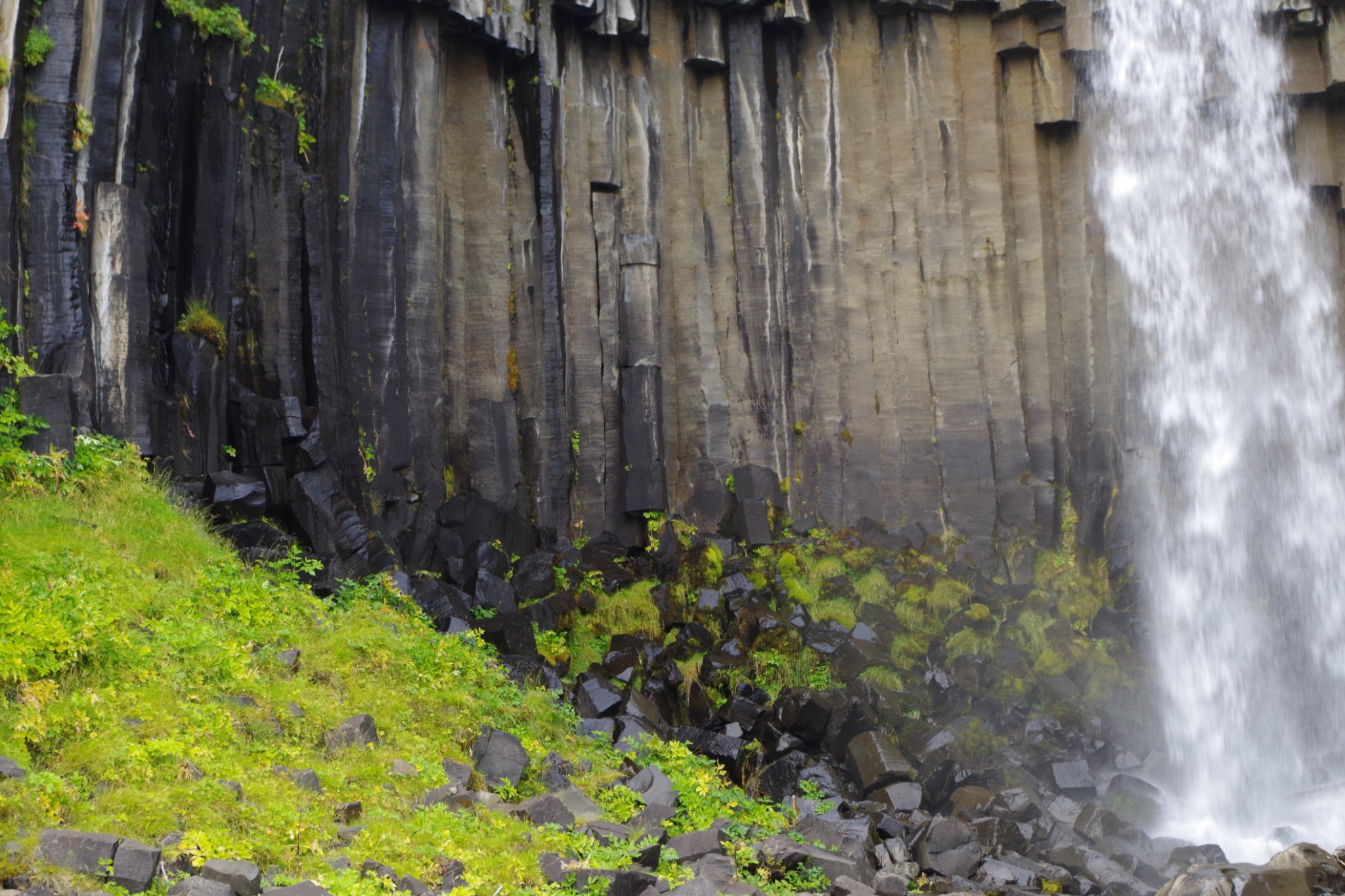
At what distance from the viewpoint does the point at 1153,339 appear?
15570 millimetres

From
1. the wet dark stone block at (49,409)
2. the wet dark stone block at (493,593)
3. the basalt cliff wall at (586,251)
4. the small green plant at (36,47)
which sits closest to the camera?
the wet dark stone block at (49,409)

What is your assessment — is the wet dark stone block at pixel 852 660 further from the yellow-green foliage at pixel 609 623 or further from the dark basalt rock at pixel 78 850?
the dark basalt rock at pixel 78 850

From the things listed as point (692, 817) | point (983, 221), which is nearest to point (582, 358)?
point (983, 221)

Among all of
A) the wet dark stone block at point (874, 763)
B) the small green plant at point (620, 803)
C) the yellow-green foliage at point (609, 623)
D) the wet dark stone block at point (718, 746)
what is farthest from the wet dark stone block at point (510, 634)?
the wet dark stone block at point (874, 763)

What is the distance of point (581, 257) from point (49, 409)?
7119 millimetres

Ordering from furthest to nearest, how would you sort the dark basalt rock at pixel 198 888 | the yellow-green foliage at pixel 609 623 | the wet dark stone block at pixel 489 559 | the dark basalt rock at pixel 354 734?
1. the wet dark stone block at pixel 489 559
2. the yellow-green foliage at pixel 609 623
3. the dark basalt rock at pixel 354 734
4. the dark basalt rock at pixel 198 888

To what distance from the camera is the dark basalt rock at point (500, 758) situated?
7.50 meters

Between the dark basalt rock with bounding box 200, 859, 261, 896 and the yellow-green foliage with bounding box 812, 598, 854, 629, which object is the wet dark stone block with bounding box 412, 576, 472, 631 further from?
the dark basalt rock with bounding box 200, 859, 261, 896

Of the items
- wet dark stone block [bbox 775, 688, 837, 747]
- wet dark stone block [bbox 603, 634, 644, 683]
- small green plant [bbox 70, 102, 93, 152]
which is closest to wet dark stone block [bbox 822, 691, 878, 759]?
wet dark stone block [bbox 775, 688, 837, 747]

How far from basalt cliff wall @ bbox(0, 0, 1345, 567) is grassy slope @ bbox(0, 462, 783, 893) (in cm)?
174

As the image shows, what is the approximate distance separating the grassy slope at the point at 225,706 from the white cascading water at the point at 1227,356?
28.9ft

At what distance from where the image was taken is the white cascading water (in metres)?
14.2

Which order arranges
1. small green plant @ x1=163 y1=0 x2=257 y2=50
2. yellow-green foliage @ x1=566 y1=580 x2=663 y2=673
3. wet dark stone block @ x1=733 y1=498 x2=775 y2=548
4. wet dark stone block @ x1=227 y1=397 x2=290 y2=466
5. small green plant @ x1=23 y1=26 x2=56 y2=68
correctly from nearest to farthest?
1. small green plant @ x1=23 y1=26 x2=56 y2=68
2. small green plant @ x1=163 y1=0 x2=257 y2=50
3. wet dark stone block @ x1=227 y1=397 x2=290 y2=466
4. yellow-green foliage @ x1=566 y1=580 x2=663 y2=673
5. wet dark stone block @ x1=733 y1=498 x2=775 y2=548

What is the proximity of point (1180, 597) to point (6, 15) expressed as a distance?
47.8 ft
